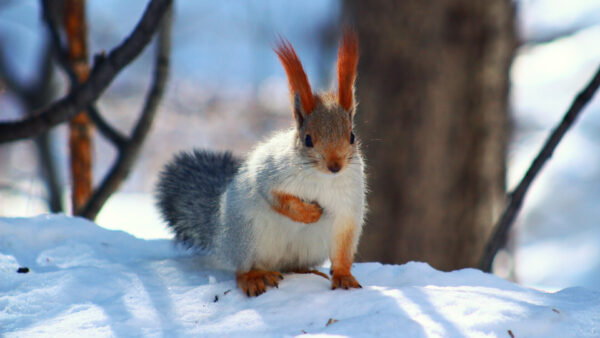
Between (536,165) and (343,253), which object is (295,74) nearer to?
(343,253)

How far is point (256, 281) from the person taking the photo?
1787 millimetres

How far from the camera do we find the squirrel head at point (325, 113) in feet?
5.60

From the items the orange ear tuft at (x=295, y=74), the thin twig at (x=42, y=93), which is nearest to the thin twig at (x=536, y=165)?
the orange ear tuft at (x=295, y=74)

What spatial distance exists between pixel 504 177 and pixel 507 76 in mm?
629

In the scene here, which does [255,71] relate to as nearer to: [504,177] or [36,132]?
[504,177]

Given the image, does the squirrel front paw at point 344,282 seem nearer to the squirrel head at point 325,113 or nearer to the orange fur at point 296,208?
the orange fur at point 296,208

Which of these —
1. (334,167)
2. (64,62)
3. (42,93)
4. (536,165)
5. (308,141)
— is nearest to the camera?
(334,167)

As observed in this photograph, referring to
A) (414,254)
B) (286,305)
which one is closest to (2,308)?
(286,305)

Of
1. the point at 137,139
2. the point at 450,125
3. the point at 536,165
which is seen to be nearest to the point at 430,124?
the point at 450,125

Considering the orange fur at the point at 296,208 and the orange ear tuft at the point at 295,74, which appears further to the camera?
the orange fur at the point at 296,208

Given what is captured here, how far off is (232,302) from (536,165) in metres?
1.10

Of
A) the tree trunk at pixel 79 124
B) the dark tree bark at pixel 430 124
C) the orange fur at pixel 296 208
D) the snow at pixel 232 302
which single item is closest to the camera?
the snow at pixel 232 302

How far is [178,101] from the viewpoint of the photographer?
958 cm

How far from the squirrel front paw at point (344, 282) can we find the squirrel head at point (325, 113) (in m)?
0.33
